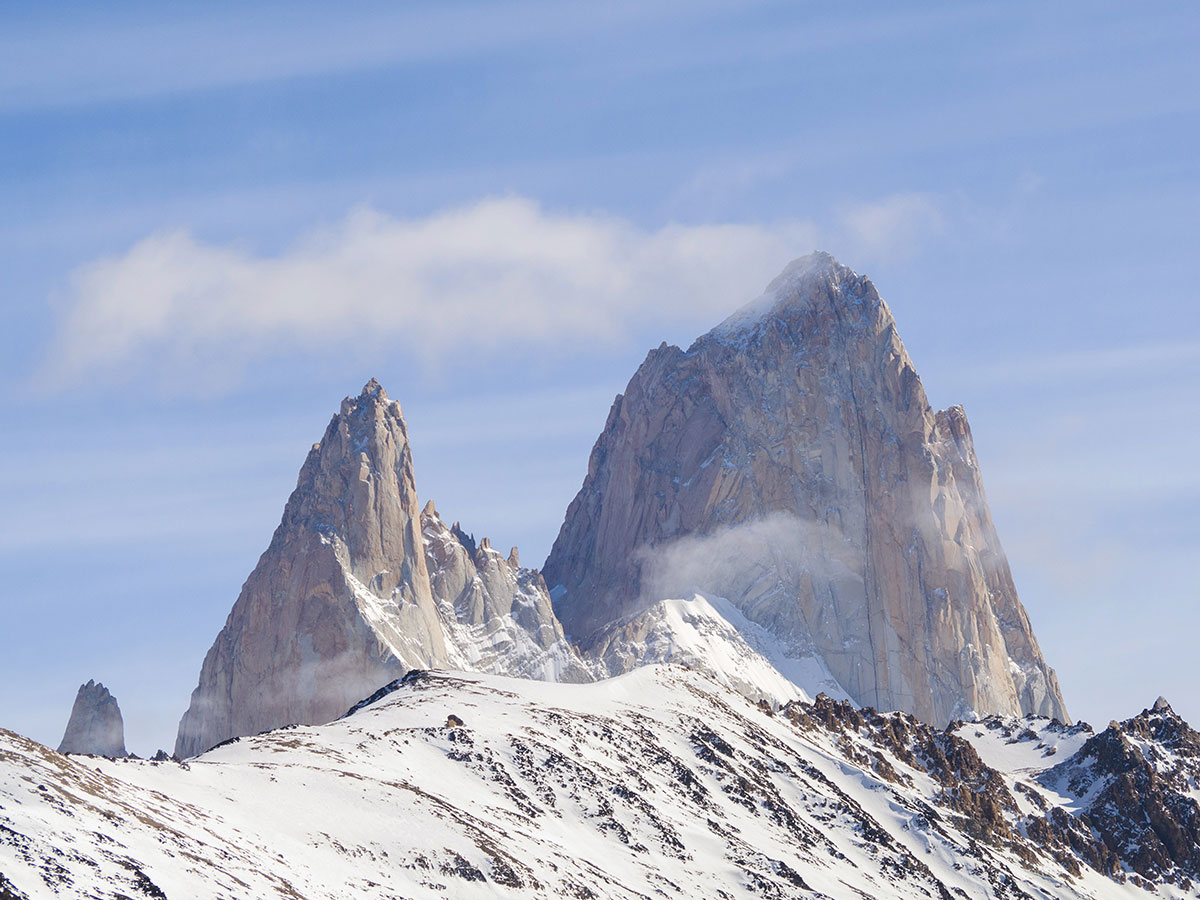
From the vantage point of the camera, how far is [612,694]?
191750 millimetres

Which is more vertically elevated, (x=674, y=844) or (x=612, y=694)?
(x=612, y=694)

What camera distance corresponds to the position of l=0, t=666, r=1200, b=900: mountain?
93500 millimetres

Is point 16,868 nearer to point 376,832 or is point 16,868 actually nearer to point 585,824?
point 376,832

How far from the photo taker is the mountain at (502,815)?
307 feet

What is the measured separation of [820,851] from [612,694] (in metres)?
38.0

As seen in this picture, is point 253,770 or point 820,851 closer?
point 253,770

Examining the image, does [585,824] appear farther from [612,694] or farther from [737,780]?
[612,694]

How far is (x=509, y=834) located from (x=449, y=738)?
23.5 meters

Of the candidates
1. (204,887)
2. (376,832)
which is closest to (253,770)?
(376,832)

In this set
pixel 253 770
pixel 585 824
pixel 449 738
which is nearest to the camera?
pixel 253 770

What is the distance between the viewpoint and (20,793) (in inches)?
3602

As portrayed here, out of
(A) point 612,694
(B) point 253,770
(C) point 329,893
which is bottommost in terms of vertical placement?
(C) point 329,893

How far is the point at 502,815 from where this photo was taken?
134 metres

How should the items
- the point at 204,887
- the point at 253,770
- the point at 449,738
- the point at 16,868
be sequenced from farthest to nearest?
the point at 449,738 < the point at 253,770 < the point at 204,887 < the point at 16,868
